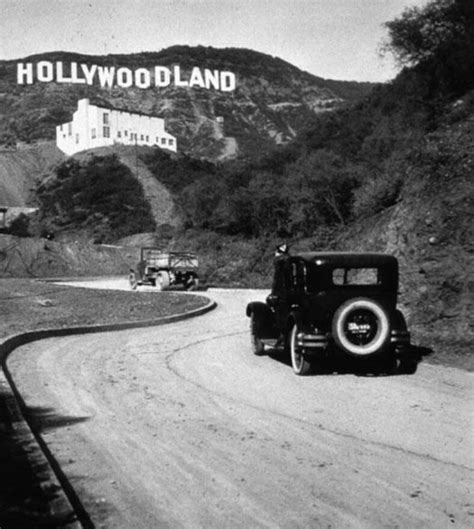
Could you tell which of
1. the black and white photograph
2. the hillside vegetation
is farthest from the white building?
the black and white photograph

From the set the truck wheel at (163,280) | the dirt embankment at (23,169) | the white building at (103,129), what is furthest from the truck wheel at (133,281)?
the white building at (103,129)

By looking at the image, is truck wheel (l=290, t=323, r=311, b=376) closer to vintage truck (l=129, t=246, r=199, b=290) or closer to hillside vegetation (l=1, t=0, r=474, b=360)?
hillside vegetation (l=1, t=0, r=474, b=360)

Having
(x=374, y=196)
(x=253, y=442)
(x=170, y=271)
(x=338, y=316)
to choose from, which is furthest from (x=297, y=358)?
(x=374, y=196)

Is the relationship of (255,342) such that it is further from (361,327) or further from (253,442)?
(253,442)

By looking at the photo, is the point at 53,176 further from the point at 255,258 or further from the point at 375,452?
the point at 375,452

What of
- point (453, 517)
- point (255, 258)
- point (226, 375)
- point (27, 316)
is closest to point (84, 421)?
point (226, 375)

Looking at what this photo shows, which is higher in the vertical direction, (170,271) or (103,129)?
(103,129)
